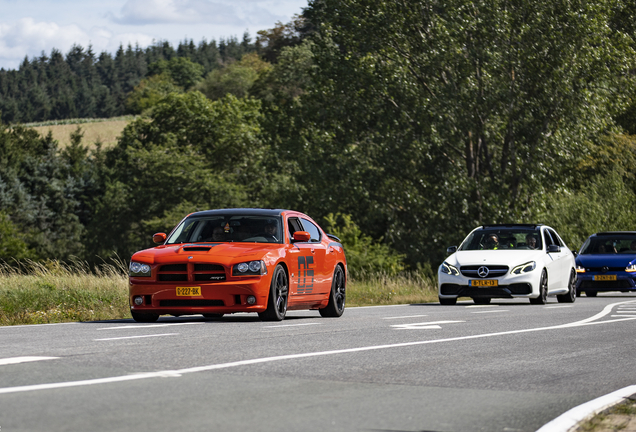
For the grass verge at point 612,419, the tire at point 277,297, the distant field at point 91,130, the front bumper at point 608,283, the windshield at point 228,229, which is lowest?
the front bumper at point 608,283

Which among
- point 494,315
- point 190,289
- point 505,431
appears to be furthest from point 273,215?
point 505,431

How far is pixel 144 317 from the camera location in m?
13.8

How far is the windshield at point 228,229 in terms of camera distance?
14188 mm

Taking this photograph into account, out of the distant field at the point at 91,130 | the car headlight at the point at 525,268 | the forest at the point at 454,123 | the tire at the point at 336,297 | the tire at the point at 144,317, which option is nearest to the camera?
the tire at the point at 144,317

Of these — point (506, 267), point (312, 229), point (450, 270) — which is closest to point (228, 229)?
point (312, 229)

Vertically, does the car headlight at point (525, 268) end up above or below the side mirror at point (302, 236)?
below

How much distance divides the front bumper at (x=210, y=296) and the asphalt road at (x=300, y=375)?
0.91 ft

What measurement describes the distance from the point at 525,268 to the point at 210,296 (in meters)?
8.98

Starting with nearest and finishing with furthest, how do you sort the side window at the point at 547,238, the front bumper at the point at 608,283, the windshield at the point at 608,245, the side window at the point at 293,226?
the side window at the point at 293,226, the side window at the point at 547,238, the front bumper at the point at 608,283, the windshield at the point at 608,245

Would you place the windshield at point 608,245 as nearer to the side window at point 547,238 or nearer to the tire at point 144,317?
the side window at point 547,238

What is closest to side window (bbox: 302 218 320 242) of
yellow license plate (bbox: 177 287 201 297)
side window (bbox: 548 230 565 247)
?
yellow license plate (bbox: 177 287 201 297)

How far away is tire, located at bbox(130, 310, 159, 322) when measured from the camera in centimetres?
1355

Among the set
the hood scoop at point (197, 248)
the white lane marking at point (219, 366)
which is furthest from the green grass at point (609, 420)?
the hood scoop at point (197, 248)

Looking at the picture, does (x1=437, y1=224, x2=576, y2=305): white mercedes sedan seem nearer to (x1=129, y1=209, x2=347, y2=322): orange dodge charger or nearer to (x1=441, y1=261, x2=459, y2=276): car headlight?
(x1=441, y1=261, x2=459, y2=276): car headlight
